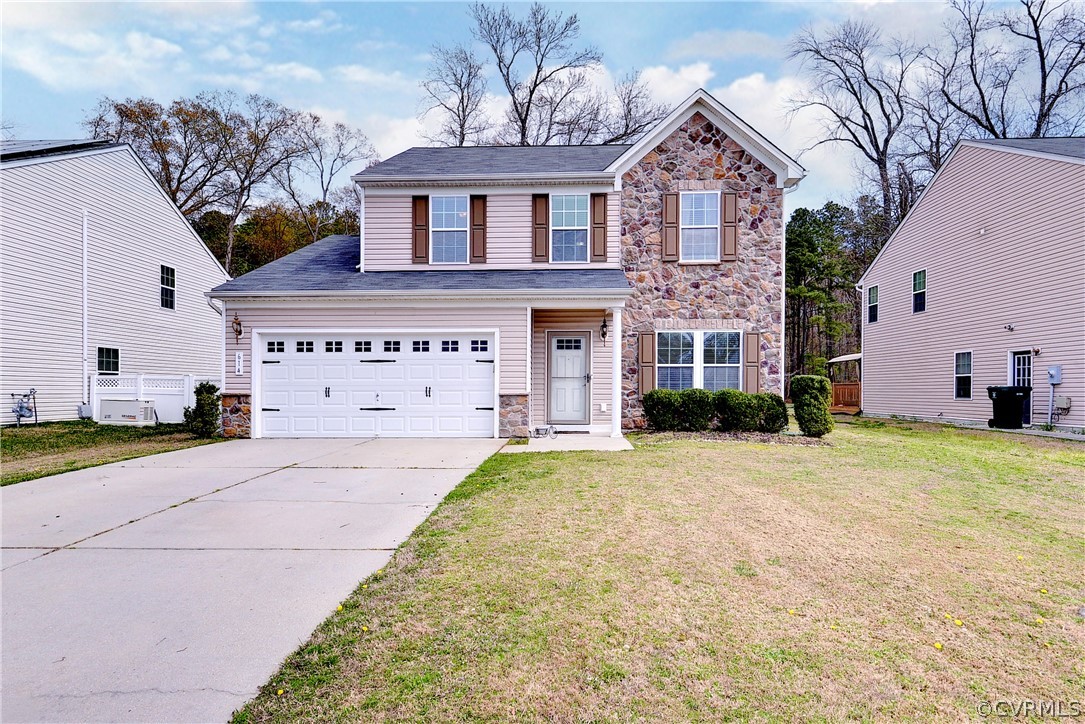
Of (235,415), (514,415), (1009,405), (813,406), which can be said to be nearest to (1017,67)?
(1009,405)

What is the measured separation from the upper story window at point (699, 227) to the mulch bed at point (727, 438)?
380cm

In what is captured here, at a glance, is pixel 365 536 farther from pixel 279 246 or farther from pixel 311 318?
pixel 279 246

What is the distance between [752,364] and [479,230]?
21.6 ft

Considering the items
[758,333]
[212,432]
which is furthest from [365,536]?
[758,333]

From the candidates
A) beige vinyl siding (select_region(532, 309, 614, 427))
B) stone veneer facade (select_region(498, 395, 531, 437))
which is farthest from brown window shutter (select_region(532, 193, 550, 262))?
stone veneer facade (select_region(498, 395, 531, 437))

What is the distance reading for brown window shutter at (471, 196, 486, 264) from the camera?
1220 centimetres

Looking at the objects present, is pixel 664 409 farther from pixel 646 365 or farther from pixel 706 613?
pixel 706 613

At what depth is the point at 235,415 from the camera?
11.1 meters

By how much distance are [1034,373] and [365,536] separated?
1583 cm

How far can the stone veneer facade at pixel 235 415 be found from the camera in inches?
435

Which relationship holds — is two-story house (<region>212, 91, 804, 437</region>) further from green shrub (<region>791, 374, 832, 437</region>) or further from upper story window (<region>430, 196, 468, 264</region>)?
green shrub (<region>791, 374, 832, 437</region>)

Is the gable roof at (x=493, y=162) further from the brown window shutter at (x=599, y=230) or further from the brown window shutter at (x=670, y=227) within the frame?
the brown window shutter at (x=670, y=227)

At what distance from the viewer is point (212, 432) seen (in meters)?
11.2

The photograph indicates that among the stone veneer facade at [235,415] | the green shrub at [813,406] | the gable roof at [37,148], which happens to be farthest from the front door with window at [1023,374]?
the gable roof at [37,148]
